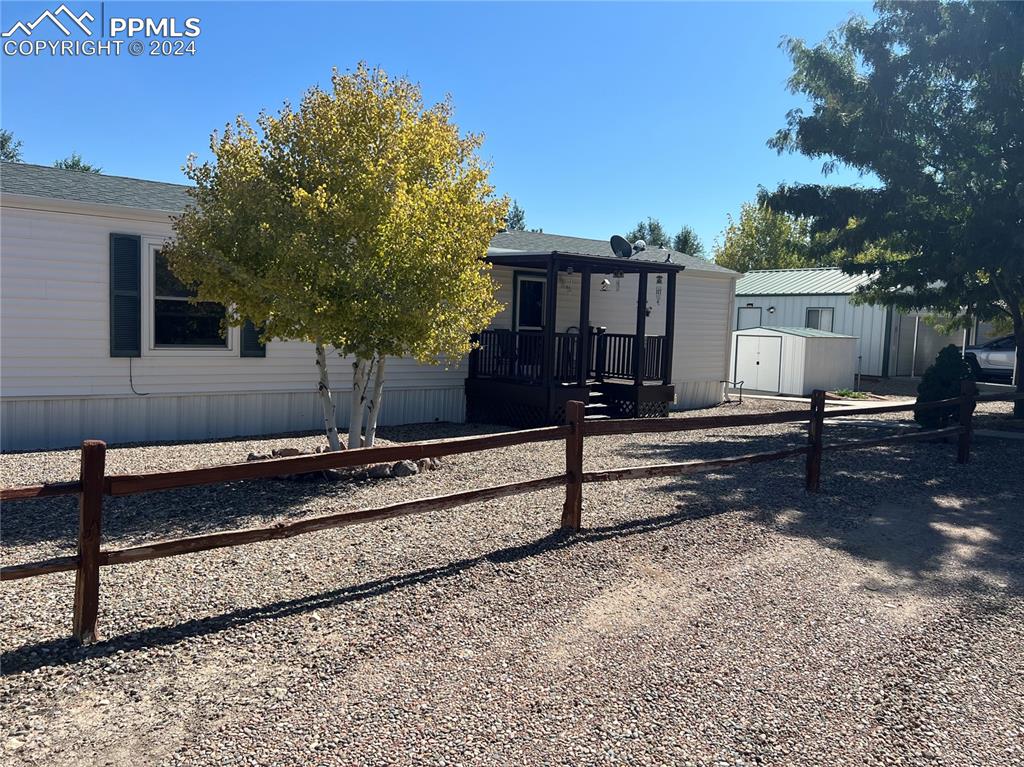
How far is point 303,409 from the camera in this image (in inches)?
478

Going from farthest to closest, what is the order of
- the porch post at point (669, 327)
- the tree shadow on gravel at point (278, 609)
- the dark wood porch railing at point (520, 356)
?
the porch post at point (669, 327)
the dark wood porch railing at point (520, 356)
the tree shadow on gravel at point (278, 609)

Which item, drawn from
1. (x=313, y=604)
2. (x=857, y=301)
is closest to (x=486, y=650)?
(x=313, y=604)

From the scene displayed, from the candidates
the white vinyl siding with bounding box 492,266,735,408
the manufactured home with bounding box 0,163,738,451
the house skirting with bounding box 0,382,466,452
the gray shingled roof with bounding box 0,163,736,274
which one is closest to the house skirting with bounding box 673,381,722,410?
the white vinyl siding with bounding box 492,266,735,408

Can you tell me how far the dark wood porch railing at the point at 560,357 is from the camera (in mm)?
13016

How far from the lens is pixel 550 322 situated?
12.3 metres

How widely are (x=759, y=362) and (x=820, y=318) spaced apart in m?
6.38

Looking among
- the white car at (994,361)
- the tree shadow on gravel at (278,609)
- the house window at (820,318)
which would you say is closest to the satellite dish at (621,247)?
the tree shadow on gravel at (278,609)

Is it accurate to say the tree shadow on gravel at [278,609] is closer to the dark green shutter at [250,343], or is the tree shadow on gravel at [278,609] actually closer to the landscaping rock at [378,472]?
the landscaping rock at [378,472]

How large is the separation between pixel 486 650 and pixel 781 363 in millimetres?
17710

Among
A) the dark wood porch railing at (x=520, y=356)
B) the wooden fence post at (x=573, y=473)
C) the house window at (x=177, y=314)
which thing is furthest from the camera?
the dark wood porch railing at (x=520, y=356)

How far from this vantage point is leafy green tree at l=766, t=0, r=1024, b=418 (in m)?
12.1

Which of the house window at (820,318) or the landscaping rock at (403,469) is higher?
the house window at (820,318)

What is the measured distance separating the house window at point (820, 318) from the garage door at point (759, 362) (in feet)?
19.4

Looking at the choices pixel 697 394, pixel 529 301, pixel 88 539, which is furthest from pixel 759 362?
pixel 88 539
